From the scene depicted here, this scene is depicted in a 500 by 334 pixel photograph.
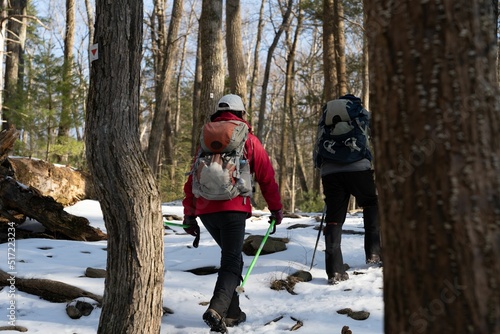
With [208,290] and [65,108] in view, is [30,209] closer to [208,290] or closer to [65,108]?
[208,290]

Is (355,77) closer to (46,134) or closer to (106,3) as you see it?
(46,134)

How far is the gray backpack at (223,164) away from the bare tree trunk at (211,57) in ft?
13.7

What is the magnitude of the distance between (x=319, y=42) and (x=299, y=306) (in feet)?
82.2

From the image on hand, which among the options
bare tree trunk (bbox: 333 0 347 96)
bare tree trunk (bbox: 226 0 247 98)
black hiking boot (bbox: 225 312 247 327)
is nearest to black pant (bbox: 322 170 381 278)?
black hiking boot (bbox: 225 312 247 327)

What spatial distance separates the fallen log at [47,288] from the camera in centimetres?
461

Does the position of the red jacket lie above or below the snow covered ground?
above

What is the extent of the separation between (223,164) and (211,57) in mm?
4644

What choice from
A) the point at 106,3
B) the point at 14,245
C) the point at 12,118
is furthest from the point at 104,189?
the point at 12,118

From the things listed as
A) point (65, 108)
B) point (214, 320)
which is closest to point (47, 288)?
point (214, 320)

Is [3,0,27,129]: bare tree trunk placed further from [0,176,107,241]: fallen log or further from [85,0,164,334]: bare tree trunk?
[85,0,164,334]: bare tree trunk

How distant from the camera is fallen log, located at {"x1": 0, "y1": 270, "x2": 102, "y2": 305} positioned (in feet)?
15.1

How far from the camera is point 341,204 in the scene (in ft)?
16.9

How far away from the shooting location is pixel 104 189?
351cm

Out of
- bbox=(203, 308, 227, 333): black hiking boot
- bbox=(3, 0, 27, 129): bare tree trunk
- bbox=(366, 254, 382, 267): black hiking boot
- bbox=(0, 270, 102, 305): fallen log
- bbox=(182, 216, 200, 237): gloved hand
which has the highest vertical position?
bbox=(3, 0, 27, 129): bare tree trunk
